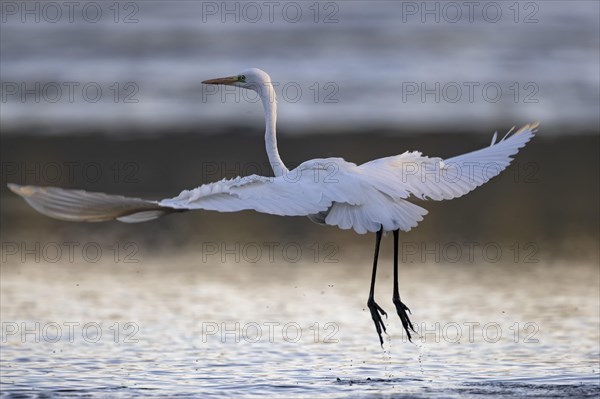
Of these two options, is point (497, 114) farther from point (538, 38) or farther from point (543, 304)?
point (543, 304)

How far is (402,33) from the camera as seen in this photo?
3106 centimetres

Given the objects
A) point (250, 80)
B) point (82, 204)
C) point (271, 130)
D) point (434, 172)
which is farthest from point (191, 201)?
point (250, 80)

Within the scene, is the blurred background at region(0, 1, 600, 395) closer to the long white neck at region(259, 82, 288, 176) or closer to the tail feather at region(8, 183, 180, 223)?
the long white neck at region(259, 82, 288, 176)

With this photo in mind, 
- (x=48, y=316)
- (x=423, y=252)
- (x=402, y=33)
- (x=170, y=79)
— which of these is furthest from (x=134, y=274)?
(x=402, y=33)

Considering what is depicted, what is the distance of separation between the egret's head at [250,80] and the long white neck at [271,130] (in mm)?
65

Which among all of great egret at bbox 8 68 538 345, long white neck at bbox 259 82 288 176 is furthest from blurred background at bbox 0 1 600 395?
long white neck at bbox 259 82 288 176

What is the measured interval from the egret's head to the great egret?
0.01 meters

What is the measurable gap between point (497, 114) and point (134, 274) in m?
11.8

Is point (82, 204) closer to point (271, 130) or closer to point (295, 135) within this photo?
point (271, 130)

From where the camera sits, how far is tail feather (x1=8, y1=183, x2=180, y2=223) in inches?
335

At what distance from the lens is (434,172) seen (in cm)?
1118

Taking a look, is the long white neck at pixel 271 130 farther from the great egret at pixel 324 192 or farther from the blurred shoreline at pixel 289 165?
the blurred shoreline at pixel 289 165

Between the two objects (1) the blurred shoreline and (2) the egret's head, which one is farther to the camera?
(1) the blurred shoreline

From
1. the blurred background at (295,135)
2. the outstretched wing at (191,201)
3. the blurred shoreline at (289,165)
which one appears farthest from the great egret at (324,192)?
the blurred shoreline at (289,165)
